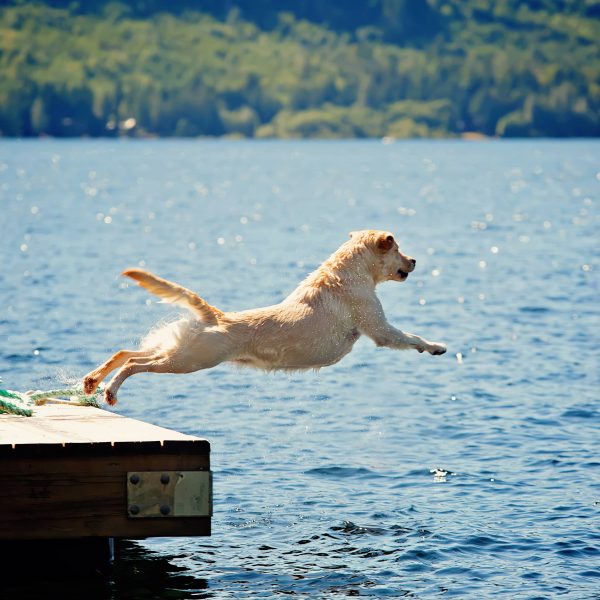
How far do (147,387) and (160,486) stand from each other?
9394 millimetres

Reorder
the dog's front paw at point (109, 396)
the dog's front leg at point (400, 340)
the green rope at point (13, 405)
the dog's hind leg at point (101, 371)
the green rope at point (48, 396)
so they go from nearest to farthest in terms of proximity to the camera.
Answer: the dog's front paw at point (109, 396) → the green rope at point (13, 405) → the dog's hind leg at point (101, 371) → the green rope at point (48, 396) → the dog's front leg at point (400, 340)

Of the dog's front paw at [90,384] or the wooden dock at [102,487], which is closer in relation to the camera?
the wooden dock at [102,487]

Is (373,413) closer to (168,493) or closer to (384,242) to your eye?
(384,242)

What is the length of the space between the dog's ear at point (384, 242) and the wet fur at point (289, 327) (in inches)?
0.4

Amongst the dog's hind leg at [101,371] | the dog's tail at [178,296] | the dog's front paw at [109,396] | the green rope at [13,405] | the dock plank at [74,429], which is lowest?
the dock plank at [74,429]

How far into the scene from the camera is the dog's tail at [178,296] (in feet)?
35.1

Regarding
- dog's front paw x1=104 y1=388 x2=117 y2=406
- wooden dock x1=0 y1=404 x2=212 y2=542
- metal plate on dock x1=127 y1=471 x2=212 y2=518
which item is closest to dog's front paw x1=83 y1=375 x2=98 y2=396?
dog's front paw x1=104 y1=388 x2=117 y2=406

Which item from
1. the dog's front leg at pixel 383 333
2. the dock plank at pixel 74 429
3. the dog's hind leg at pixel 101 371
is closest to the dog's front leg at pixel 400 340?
the dog's front leg at pixel 383 333

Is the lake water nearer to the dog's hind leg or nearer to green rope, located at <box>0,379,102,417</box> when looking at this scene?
the dog's hind leg

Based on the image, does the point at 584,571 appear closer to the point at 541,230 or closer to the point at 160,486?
the point at 160,486

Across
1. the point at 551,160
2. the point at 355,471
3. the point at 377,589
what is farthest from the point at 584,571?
the point at 551,160

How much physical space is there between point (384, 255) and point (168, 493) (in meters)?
4.27

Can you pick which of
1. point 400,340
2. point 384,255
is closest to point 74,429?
point 400,340

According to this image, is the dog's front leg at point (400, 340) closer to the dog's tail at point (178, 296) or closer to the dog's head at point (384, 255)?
A: the dog's head at point (384, 255)
